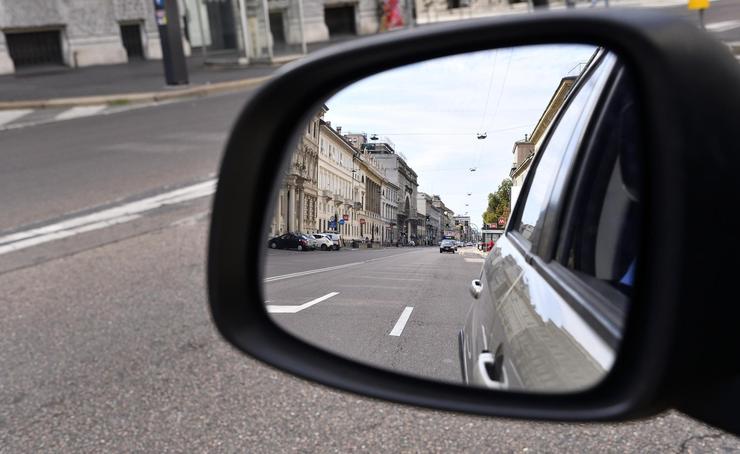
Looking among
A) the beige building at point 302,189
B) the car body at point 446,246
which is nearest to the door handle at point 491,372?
the car body at point 446,246

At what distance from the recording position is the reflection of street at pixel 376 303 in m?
1.13

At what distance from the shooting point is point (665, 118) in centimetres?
67

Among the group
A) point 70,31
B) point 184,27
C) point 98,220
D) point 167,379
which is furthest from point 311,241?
point 70,31

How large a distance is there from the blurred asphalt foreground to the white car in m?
12.4

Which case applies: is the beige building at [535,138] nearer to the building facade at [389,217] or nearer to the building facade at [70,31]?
the building facade at [389,217]

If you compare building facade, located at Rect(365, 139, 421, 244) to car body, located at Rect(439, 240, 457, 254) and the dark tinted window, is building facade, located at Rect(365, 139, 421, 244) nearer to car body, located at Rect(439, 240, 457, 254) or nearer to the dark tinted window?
car body, located at Rect(439, 240, 457, 254)

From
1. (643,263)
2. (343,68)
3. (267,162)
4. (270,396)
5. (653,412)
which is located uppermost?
(343,68)

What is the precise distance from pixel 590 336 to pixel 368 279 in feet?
1.54

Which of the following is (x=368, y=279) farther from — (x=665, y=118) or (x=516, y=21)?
(x=665, y=118)

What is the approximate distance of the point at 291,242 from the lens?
4.23 feet

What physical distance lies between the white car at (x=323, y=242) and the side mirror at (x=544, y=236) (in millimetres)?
17

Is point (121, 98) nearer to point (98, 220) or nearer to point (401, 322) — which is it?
point (98, 220)

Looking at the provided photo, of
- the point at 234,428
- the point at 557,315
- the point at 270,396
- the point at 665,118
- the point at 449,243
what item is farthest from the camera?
the point at 270,396

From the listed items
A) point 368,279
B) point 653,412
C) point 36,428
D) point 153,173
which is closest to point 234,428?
point 36,428
